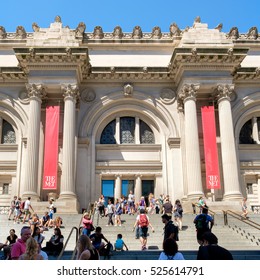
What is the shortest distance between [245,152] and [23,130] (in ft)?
55.4

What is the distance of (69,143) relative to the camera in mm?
25250

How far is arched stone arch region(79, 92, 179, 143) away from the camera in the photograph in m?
28.5

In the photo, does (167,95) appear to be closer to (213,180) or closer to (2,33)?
(213,180)

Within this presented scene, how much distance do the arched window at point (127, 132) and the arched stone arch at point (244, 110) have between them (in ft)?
21.3

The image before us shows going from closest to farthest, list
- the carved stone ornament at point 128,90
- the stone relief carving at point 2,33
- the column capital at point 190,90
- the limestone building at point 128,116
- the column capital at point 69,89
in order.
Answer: the limestone building at point 128,116 < the column capital at point 69,89 < the column capital at point 190,90 < the carved stone ornament at point 128,90 < the stone relief carving at point 2,33

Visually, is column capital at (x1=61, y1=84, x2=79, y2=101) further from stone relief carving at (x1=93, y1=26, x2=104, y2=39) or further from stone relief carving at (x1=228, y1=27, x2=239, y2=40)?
stone relief carving at (x1=228, y1=27, x2=239, y2=40)

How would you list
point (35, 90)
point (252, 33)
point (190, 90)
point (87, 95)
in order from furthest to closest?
point (252, 33) < point (87, 95) < point (190, 90) < point (35, 90)

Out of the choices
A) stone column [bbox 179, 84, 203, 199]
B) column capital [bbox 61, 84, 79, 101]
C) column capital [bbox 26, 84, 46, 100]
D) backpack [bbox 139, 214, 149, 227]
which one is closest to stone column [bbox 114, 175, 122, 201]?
stone column [bbox 179, 84, 203, 199]

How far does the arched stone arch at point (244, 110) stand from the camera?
28859 mm

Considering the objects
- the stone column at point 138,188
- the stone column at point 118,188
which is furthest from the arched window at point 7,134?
the stone column at point 138,188

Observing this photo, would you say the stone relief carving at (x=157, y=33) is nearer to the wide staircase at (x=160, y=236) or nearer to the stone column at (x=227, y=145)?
the stone column at (x=227, y=145)

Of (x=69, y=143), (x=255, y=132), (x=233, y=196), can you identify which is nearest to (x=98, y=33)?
(x=69, y=143)

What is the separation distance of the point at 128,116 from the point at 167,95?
3466 millimetres
